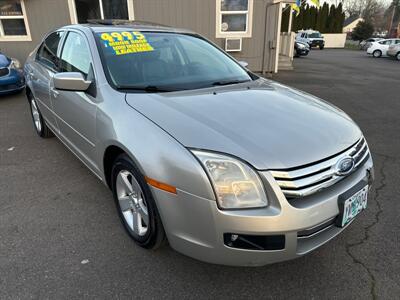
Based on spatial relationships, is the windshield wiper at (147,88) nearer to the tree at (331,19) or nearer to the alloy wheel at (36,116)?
the alloy wheel at (36,116)

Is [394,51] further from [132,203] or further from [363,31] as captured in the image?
[363,31]

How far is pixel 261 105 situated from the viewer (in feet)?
7.57

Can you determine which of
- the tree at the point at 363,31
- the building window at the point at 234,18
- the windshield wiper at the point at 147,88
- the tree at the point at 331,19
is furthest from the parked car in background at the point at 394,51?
the tree at the point at 363,31

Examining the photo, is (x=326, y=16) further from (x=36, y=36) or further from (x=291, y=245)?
(x=291, y=245)

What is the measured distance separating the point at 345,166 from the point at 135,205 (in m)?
1.44

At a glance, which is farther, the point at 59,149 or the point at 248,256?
the point at 59,149

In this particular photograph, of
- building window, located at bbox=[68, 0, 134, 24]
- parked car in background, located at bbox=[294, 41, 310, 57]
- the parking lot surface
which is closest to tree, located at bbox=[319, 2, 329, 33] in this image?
parked car in background, located at bbox=[294, 41, 310, 57]

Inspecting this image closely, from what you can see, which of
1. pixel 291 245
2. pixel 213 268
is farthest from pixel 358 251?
pixel 213 268

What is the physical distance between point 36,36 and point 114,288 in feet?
32.0

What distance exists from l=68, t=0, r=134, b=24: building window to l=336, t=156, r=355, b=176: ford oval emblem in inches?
352

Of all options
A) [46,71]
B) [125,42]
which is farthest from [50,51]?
[125,42]

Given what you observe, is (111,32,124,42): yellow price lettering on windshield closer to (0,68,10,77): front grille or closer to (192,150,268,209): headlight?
(192,150,268,209): headlight

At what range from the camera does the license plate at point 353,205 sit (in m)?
1.87

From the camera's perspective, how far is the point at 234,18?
9.62 meters
